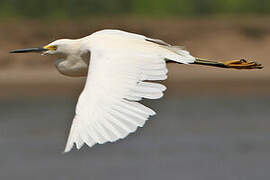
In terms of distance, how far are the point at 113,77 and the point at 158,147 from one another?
6.88 meters

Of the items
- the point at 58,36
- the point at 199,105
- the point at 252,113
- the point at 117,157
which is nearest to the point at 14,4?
the point at 58,36

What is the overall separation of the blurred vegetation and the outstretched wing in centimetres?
1495

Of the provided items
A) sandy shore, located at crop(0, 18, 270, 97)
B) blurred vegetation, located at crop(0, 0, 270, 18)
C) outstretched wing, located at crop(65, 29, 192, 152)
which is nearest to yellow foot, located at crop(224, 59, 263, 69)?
outstretched wing, located at crop(65, 29, 192, 152)

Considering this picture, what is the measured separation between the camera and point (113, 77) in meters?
5.27

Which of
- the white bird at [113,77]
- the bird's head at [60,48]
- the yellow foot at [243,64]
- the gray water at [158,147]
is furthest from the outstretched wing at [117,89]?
the gray water at [158,147]

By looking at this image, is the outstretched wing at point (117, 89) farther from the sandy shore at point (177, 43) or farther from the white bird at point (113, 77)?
the sandy shore at point (177, 43)

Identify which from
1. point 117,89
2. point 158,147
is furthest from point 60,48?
point 158,147

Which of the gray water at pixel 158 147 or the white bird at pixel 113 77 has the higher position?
the white bird at pixel 113 77

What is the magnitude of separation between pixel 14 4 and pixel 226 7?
4757 mm

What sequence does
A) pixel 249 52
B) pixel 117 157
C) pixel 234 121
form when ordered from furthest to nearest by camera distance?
1. pixel 249 52
2. pixel 234 121
3. pixel 117 157

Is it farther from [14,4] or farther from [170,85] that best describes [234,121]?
[14,4]

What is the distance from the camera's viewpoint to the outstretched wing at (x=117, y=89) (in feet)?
15.5

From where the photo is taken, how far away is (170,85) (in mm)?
17641

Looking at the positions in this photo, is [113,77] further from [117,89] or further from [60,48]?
[60,48]
